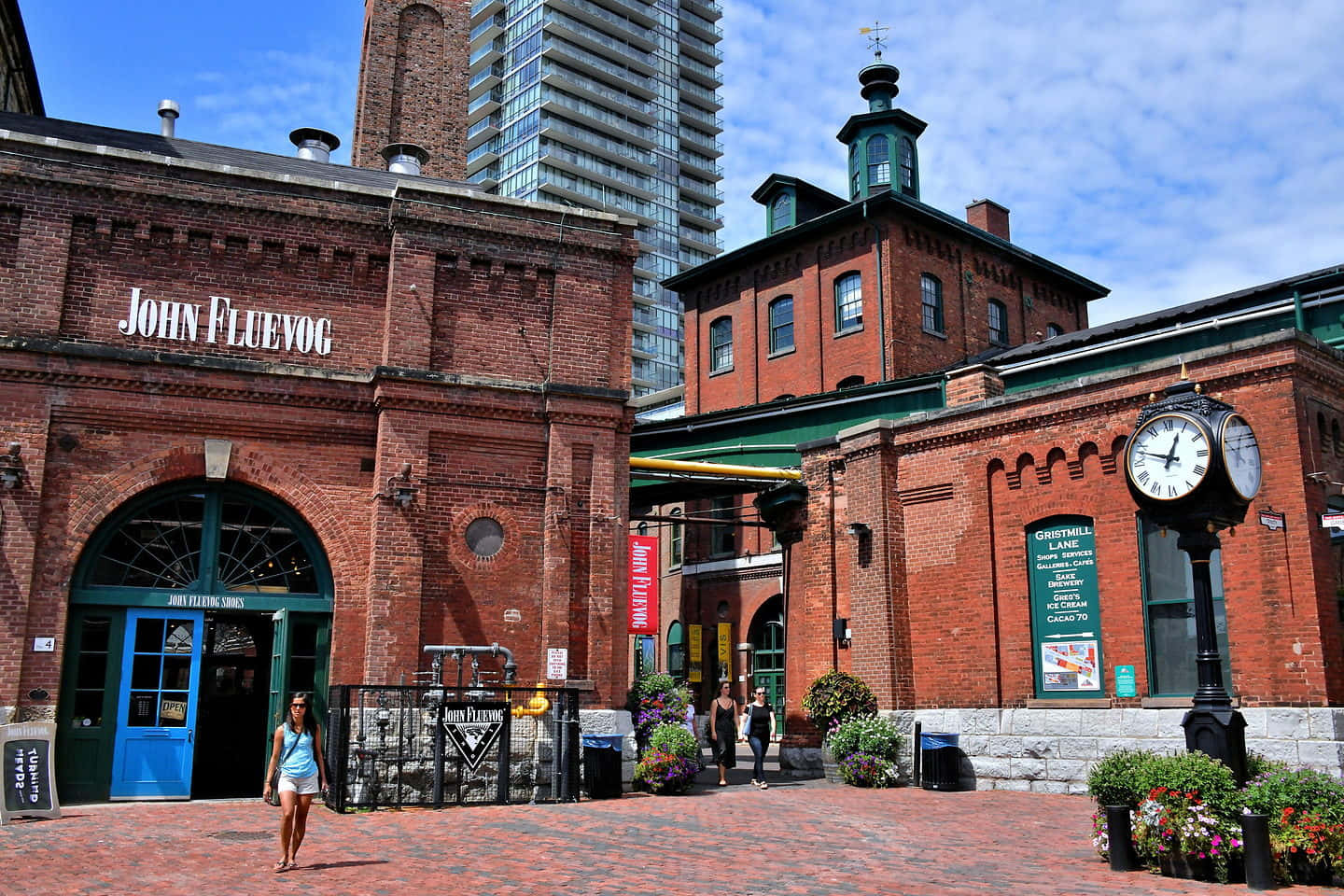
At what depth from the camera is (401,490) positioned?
54.3 feet

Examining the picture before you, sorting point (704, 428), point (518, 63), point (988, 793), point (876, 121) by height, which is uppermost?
point (518, 63)

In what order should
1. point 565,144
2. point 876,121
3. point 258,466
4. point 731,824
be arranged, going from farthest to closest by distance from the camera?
point 565,144 → point 876,121 → point 258,466 → point 731,824

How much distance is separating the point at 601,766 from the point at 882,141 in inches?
1088

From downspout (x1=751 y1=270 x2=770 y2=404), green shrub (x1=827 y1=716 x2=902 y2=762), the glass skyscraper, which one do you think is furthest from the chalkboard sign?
the glass skyscraper

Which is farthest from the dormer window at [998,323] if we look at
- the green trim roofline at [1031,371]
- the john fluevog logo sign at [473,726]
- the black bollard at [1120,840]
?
the black bollard at [1120,840]

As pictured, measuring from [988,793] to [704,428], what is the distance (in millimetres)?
11626

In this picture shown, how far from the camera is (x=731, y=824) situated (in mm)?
13391

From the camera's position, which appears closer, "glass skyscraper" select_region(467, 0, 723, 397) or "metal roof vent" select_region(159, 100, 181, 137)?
"metal roof vent" select_region(159, 100, 181, 137)

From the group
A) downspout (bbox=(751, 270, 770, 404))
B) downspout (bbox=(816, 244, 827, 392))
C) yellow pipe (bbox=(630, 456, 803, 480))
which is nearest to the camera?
yellow pipe (bbox=(630, 456, 803, 480))

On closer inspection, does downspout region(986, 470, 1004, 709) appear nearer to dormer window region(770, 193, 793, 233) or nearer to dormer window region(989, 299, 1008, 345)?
dormer window region(989, 299, 1008, 345)

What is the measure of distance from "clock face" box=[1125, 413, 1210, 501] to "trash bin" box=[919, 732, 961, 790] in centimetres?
786

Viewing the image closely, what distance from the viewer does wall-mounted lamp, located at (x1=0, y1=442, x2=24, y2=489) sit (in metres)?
14.9

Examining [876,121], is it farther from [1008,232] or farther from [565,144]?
[565,144]

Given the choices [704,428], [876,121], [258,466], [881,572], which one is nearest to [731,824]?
[881,572]
